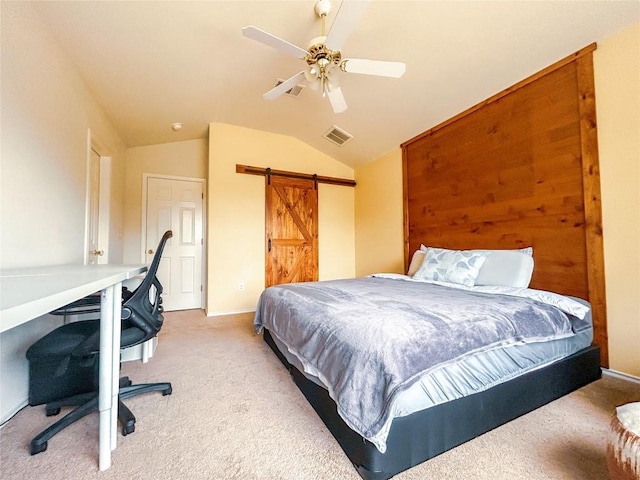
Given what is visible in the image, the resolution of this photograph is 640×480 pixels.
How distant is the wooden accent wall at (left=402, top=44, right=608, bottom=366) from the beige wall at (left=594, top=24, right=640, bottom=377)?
1.8 inches

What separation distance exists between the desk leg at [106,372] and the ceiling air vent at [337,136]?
3.41m

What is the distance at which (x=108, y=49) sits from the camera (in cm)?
205

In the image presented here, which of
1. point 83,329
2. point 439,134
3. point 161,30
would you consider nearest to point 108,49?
point 161,30

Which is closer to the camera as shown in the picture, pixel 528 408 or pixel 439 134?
pixel 528 408

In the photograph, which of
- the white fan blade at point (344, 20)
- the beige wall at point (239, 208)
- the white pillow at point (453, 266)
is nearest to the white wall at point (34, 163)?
the beige wall at point (239, 208)

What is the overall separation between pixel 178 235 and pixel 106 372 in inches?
129

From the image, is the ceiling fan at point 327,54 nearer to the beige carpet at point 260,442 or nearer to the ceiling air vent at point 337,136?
the ceiling air vent at point 337,136

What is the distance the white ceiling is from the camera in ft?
5.84

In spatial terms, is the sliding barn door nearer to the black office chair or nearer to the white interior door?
the white interior door

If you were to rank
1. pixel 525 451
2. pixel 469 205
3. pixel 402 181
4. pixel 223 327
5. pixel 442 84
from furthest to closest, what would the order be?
pixel 402 181 < pixel 223 327 < pixel 469 205 < pixel 442 84 < pixel 525 451

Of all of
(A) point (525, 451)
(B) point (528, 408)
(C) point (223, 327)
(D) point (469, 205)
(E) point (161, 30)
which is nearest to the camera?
(A) point (525, 451)

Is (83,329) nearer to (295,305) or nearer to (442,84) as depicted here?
(295,305)

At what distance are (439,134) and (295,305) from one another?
2.73m

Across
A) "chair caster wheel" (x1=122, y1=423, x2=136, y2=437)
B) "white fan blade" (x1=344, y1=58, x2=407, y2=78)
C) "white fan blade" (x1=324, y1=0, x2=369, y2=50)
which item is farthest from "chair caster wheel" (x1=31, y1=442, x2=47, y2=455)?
"white fan blade" (x1=344, y1=58, x2=407, y2=78)
